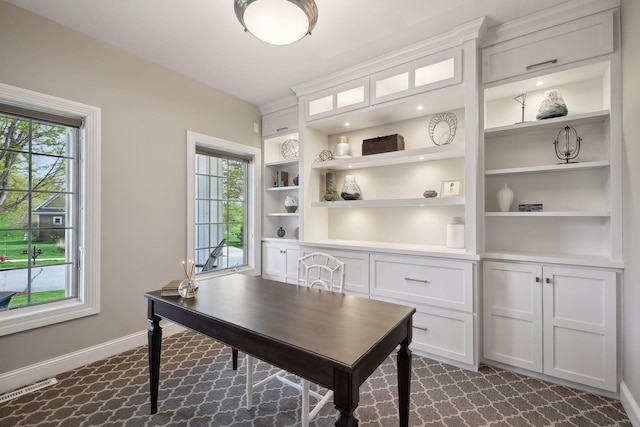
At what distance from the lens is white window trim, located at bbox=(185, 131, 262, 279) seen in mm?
3238

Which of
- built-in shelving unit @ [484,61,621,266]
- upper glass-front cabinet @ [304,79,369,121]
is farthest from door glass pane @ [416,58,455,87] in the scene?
upper glass-front cabinet @ [304,79,369,121]

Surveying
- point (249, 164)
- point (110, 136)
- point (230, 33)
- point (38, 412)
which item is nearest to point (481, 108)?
point (230, 33)

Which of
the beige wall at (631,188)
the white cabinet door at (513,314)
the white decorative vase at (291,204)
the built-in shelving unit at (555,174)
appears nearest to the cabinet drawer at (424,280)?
the white cabinet door at (513,314)

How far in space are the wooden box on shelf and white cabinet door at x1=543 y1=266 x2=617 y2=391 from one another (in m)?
1.68

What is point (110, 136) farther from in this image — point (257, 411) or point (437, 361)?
point (437, 361)

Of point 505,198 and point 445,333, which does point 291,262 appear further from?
point 505,198

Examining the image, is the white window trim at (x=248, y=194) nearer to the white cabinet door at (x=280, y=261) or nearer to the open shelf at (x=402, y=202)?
the white cabinet door at (x=280, y=261)

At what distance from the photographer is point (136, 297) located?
2.80m

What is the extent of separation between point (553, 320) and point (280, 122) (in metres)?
3.51

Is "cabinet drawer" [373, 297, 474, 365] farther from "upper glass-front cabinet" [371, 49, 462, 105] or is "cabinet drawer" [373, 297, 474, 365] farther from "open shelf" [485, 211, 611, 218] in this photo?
"upper glass-front cabinet" [371, 49, 462, 105]

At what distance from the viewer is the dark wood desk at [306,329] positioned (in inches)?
41.6

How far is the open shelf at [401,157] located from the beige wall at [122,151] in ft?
5.15

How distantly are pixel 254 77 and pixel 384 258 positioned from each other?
241 cm

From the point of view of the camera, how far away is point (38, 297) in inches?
92.7
